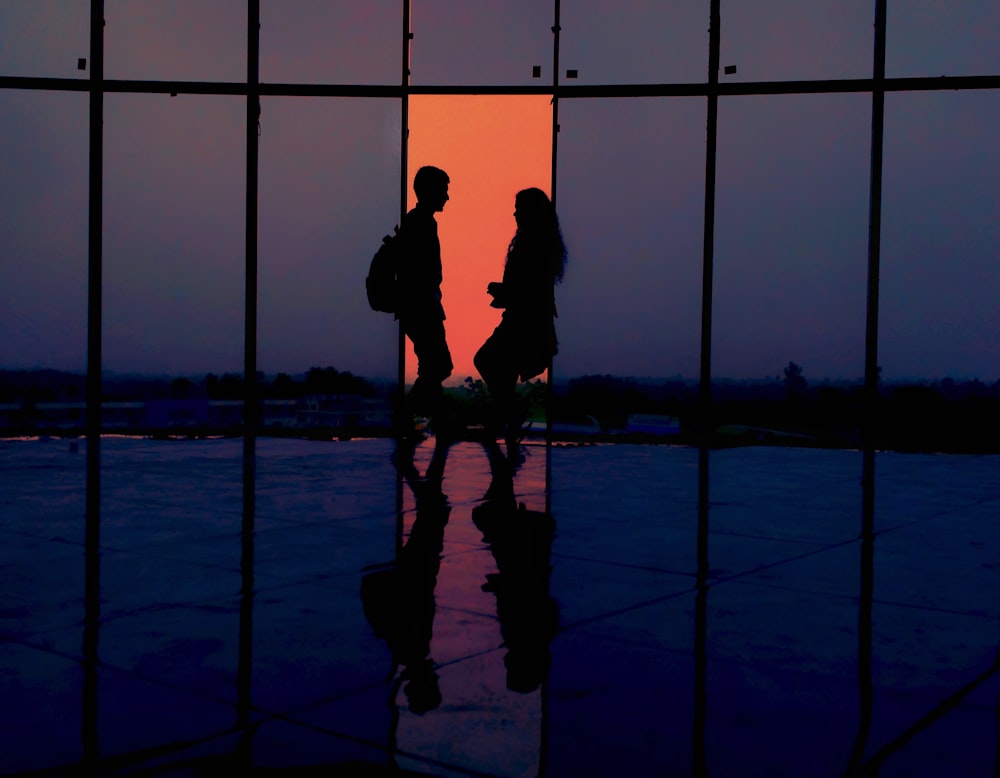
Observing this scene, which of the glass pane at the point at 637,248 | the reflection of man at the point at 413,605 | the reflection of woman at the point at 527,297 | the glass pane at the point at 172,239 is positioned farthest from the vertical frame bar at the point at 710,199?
the reflection of man at the point at 413,605

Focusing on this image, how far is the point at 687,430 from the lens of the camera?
8945 mm

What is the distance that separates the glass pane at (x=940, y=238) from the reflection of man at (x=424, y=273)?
152 inches

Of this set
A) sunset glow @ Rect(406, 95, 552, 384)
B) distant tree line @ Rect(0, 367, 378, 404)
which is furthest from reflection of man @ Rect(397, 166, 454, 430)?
distant tree line @ Rect(0, 367, 378, 404)

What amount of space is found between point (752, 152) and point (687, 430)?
2581 millimetres

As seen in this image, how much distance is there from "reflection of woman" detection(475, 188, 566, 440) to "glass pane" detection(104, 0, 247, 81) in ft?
11.4

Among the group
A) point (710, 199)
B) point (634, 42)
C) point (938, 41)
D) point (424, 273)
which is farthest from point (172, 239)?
point (938, 41)

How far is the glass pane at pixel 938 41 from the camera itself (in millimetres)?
8234

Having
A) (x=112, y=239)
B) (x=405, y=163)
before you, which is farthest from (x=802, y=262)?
(x=112, y=239)

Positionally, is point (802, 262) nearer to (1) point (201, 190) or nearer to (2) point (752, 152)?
(2) point (752, 152)

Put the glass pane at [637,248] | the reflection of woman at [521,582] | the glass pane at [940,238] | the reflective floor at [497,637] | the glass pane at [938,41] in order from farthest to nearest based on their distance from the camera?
the glass pane at [637,248] → the glass pane at [938,41] → the glass pane at [940,238] → the reflection of woman at [521,582] → the reflective floor at [497,637]

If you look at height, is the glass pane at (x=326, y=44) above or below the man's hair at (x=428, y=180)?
above

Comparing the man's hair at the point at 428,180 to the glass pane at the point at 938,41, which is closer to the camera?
the man's hair at the point at 428,180

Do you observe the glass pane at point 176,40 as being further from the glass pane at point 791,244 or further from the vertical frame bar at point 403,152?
the glass pane at point 791,244

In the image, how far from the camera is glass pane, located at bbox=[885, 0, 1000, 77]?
27.0 ft
